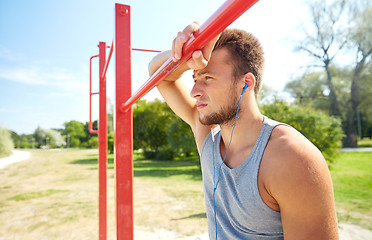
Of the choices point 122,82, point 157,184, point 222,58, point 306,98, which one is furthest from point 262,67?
point 306,98

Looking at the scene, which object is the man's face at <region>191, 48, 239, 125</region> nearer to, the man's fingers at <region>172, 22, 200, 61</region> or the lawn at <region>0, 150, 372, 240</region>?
the man's fingers at <region>172, 22, 200, 61</region>

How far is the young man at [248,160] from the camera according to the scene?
0.87m

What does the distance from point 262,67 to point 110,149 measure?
20778mm

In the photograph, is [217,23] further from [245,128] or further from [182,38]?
[245,128]

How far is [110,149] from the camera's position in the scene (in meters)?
21.0

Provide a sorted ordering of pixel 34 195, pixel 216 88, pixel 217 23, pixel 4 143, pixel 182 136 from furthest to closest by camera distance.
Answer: pixel 4 143 → pixel 182 136 → pixel 34 195 → pixel 216 88 → pixel 217 23

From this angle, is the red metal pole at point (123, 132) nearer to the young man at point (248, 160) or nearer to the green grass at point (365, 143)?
the young man at point (248, 160)

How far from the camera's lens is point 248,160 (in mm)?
1095

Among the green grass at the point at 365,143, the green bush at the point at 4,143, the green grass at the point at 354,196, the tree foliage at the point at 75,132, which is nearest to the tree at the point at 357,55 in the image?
the green grass at the point at 365,143

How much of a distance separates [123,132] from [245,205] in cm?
70

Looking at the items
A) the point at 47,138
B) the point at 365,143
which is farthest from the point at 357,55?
the point at 47,138

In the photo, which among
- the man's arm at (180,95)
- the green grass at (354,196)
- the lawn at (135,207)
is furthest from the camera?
the green grass at (354,196)

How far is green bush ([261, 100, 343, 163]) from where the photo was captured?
7426 mm

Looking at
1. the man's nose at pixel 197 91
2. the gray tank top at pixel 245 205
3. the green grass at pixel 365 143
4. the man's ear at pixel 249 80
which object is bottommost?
the green grass at pixel 365 143
